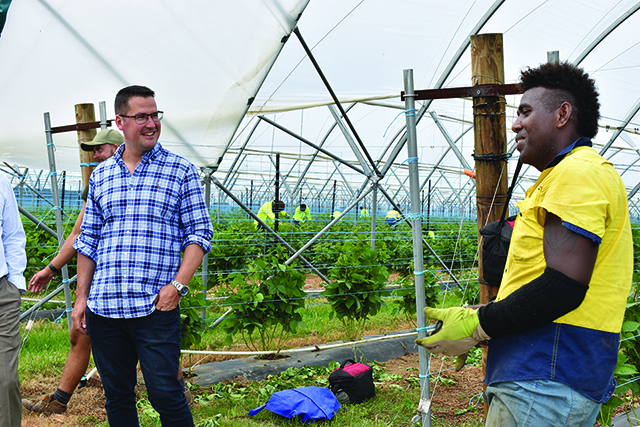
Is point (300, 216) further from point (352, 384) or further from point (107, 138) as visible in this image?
point (107, 138)

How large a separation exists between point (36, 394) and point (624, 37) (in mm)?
8698

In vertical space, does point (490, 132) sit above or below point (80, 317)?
above

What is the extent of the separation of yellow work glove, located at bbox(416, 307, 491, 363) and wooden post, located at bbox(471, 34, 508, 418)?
2.80 ft

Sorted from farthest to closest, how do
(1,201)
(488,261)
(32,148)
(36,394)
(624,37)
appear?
(624,37)
(32,148)
(36,394)
(1,201)
(488,261)

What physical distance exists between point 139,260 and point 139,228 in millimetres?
141

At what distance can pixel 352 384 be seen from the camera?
3.28 m

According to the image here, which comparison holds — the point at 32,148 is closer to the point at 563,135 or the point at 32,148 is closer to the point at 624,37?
the point at 563,135

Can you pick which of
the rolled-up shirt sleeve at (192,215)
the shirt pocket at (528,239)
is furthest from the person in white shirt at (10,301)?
the shirt pocket at (528,239)

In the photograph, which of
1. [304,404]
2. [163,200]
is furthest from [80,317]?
[304,404]

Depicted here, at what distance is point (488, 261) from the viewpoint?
1990 mm

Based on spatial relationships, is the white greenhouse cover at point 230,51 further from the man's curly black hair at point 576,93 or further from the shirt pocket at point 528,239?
the shirt pocket at point 528,239

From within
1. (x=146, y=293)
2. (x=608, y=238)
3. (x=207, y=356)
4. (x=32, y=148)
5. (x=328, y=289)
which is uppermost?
(x=32, y=148)

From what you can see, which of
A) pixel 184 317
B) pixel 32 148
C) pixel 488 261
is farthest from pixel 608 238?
pixel 32 148

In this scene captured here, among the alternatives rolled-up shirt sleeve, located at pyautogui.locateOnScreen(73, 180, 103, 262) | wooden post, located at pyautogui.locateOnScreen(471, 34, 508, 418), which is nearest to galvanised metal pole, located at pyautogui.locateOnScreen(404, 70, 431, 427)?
wooden post, located at pyautogui.locateOnScreen(471, 34, 508, 418)
